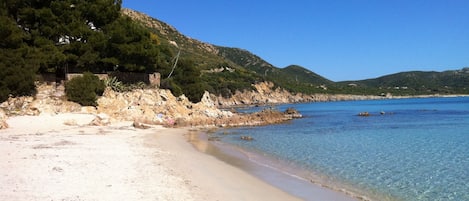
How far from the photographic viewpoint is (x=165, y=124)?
104ft

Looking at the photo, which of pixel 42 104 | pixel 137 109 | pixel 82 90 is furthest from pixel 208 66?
pixel 42 104

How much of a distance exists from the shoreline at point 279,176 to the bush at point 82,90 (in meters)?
15.4

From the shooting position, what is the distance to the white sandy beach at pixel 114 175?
8.14m

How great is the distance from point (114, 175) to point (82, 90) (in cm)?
2324

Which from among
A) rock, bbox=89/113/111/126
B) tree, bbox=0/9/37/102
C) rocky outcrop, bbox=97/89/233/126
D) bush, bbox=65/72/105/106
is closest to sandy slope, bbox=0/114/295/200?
rock, bbox=89/113/111/126

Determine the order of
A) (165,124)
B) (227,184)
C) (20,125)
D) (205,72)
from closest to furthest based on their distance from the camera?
1. (227,184)
2. (20,125)
3. (165,124)
4. (205,72)

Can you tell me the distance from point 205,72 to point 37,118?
100036mm

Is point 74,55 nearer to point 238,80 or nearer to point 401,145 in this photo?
point 401,145

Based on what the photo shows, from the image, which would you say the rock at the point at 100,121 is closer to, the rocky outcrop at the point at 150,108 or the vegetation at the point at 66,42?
the rocky outcrop at the point at 150,108

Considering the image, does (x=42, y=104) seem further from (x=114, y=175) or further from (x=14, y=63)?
(x=114, y=175)

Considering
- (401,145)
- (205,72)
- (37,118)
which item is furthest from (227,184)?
(205,72)

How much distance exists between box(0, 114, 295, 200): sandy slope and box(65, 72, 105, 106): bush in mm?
15917

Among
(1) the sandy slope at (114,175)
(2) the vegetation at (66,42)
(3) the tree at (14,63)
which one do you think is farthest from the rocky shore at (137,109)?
(1) the sandy slope at (114,175)

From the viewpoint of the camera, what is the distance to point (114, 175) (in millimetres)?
10109
